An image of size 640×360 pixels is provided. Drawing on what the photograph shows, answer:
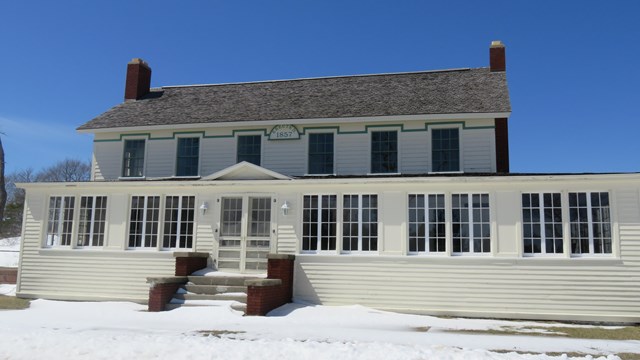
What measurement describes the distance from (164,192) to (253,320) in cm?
542

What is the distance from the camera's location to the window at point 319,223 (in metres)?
14.2

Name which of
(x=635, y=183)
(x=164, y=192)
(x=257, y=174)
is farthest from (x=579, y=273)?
(x=164, y=192)

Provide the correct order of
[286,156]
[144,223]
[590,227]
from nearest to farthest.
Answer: [590,227]
[144,223]
[286,156]

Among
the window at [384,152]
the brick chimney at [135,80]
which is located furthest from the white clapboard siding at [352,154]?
the brick chimney at [135,80]

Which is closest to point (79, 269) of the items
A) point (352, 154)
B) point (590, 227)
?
point (352, 154)

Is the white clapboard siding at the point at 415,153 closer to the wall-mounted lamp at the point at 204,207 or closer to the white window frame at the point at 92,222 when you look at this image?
the wall-mounted lamp at the point at 204,207

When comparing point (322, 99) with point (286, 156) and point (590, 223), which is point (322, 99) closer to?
point (286, 156)

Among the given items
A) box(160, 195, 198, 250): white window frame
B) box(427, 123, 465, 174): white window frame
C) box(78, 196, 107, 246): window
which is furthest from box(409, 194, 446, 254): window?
box(78, 196, 107, 246): window

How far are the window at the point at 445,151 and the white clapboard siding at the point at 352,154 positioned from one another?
1.99 metres

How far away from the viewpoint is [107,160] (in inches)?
741

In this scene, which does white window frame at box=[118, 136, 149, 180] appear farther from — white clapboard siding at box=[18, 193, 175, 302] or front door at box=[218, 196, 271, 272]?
front door at box=[218, 196, 271, 272]

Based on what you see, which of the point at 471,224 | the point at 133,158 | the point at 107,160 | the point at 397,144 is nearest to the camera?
the point at 471,224

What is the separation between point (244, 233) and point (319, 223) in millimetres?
2121

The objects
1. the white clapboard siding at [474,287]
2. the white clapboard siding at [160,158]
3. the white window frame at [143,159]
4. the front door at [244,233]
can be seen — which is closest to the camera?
the white clapboard siding at [474,287]
